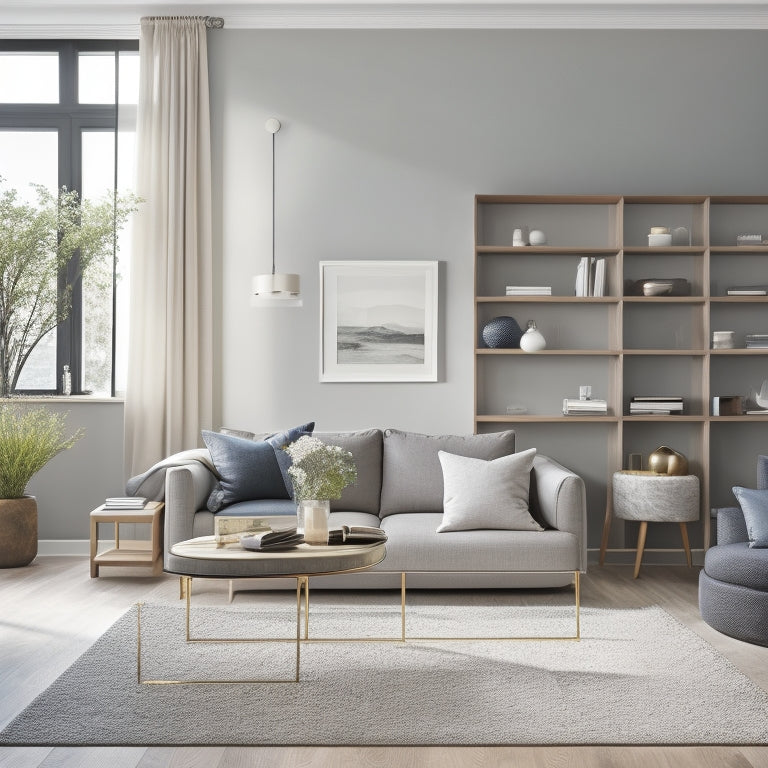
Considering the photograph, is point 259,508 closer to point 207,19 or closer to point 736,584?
point 736,584

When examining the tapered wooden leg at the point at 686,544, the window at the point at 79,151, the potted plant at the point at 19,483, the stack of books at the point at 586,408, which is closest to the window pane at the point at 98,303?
the window at the point at 79,151

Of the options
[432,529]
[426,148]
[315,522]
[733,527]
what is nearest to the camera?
[315,522]

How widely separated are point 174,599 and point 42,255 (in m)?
2.53

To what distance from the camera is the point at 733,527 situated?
3.99 m

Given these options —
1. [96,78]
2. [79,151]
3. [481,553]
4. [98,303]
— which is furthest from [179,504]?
[96,78]

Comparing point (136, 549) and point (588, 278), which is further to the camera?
point (588, 278)

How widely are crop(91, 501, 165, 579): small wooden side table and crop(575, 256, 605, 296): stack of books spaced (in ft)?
9.83

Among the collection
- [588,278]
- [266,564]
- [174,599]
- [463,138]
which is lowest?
[174,599]

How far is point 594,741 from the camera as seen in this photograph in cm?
268

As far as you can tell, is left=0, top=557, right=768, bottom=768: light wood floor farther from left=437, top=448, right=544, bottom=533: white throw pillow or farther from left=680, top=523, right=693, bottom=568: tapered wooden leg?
left=437, top=448, right=544, bottom=533: white throw pillow

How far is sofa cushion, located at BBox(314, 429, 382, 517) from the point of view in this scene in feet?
16.6

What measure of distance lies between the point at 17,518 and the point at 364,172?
3162mm

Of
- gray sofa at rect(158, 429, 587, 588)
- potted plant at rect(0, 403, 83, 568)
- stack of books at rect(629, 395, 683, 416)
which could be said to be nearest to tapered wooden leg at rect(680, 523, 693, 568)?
stack of books at rect(629, 395, 683, 416)

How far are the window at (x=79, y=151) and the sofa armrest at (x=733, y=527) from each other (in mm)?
4002
